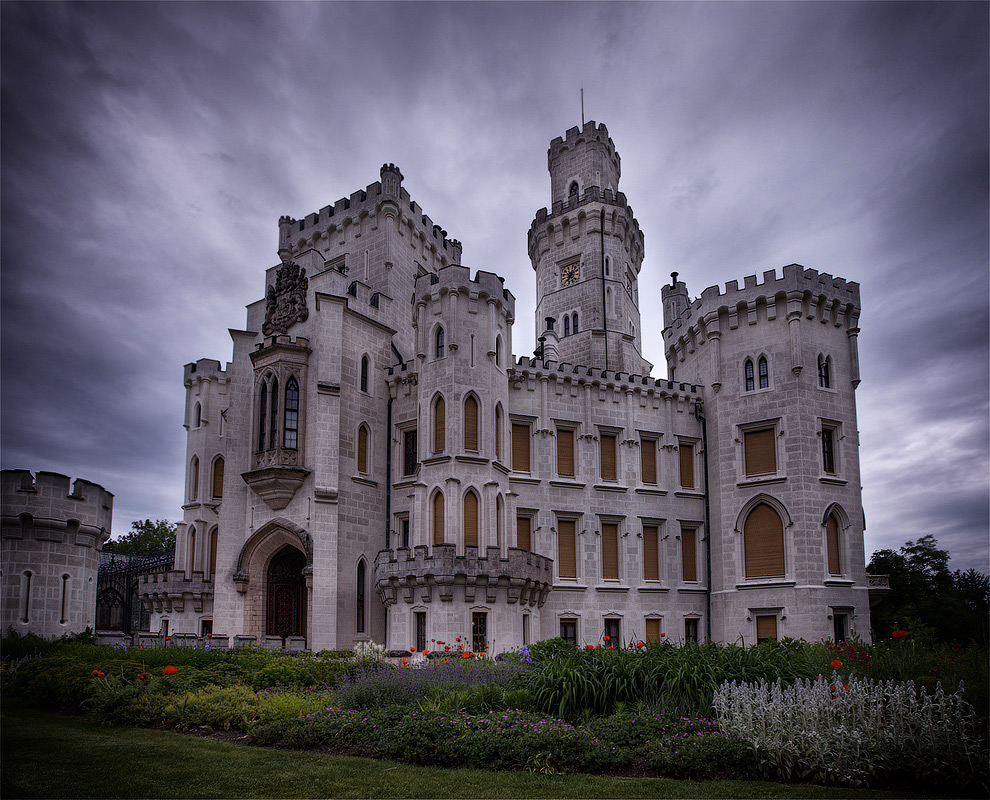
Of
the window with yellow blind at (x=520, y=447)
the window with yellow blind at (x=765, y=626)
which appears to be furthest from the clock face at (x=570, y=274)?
the window with yellow blind at (x=765, y=626)

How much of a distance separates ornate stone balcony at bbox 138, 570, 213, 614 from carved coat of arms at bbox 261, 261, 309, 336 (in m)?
12.1

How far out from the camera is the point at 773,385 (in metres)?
32.2

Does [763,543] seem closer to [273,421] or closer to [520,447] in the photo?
[520,447]

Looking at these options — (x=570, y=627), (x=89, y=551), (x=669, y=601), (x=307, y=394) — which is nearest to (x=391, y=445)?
(x=307, y=394)

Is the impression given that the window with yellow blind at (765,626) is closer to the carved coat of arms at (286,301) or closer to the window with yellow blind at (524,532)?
the window with yellow blind at (524,532)

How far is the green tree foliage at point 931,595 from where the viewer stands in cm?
3509

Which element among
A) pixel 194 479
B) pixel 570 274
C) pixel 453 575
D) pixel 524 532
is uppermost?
pixel 570 274

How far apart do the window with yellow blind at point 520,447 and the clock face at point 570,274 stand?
1470cm

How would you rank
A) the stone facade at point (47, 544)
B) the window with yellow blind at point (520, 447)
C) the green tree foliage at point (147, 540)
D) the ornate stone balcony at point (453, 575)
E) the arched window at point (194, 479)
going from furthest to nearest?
the green tree foliage at point (147, 540), the arched window at point (194, 479), the window with yellow blind at point (520, 447), the ornate stone balcony at point (453, 575), the stone facade at point (47, 544)

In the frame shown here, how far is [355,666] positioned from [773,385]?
20940 mm

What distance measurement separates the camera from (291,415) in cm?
2959

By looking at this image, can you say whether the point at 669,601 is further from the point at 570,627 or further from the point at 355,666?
the point at 355,666

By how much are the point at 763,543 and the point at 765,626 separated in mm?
3226

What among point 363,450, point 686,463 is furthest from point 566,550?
point 363,450
